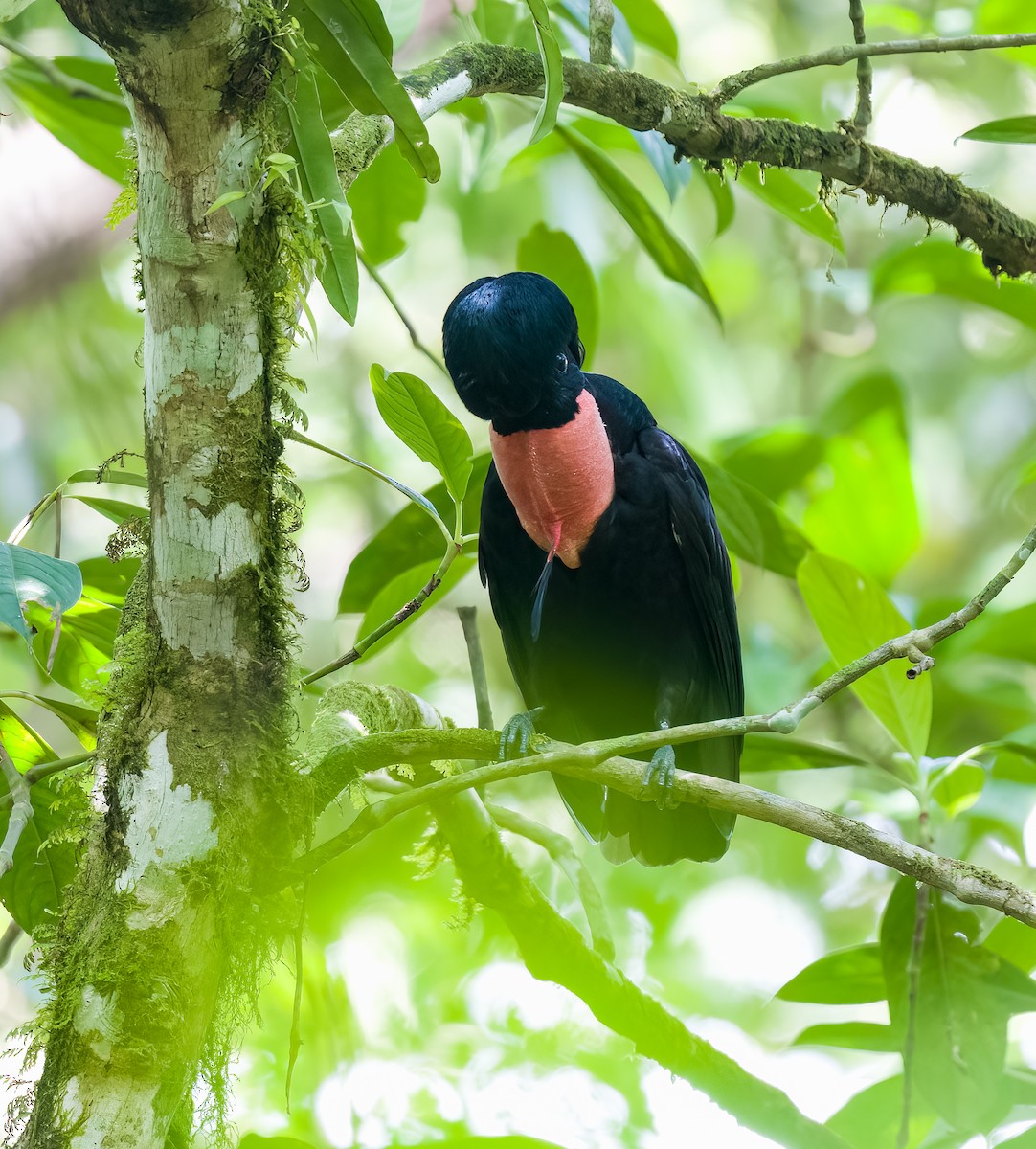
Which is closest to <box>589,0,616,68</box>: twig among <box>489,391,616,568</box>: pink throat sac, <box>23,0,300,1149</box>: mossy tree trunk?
<box>489,391,616,568</box>: pink throat sac

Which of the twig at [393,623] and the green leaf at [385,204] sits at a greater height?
the green leaf at [385,204]

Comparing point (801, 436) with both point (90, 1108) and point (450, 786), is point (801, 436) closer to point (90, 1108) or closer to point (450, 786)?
point (450, 786)

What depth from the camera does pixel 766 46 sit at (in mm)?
6129

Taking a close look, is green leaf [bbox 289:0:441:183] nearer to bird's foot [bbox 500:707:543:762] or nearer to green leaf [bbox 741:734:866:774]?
bird's foot [bbox 500:707:543:762]

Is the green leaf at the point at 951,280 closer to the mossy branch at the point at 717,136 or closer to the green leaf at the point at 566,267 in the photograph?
the mossy branch at the point at 717,136

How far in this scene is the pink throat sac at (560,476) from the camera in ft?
6.13

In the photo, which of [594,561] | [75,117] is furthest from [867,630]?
A: [75,117]

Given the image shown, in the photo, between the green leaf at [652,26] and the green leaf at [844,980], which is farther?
the green leaf at [652,26]

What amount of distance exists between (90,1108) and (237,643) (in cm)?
48

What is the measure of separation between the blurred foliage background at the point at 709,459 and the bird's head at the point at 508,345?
340mm

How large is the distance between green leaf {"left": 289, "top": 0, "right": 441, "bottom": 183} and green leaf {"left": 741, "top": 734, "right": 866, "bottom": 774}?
4.19 ft

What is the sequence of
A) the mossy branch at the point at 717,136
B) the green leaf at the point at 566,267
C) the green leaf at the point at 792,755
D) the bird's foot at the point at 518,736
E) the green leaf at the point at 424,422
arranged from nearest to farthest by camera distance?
the green leaf at the point at 424,422 → the mossy branch at the point at 717,136 → the bird's foot at the point at 518,736 → the green leaf at the point at 792,755 → the green leaf at the point at 566,267

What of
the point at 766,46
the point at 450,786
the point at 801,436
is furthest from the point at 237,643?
the point at 766,46

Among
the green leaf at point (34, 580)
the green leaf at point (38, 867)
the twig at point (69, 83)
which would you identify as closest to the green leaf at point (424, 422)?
the green leaf at point (34, 580)
